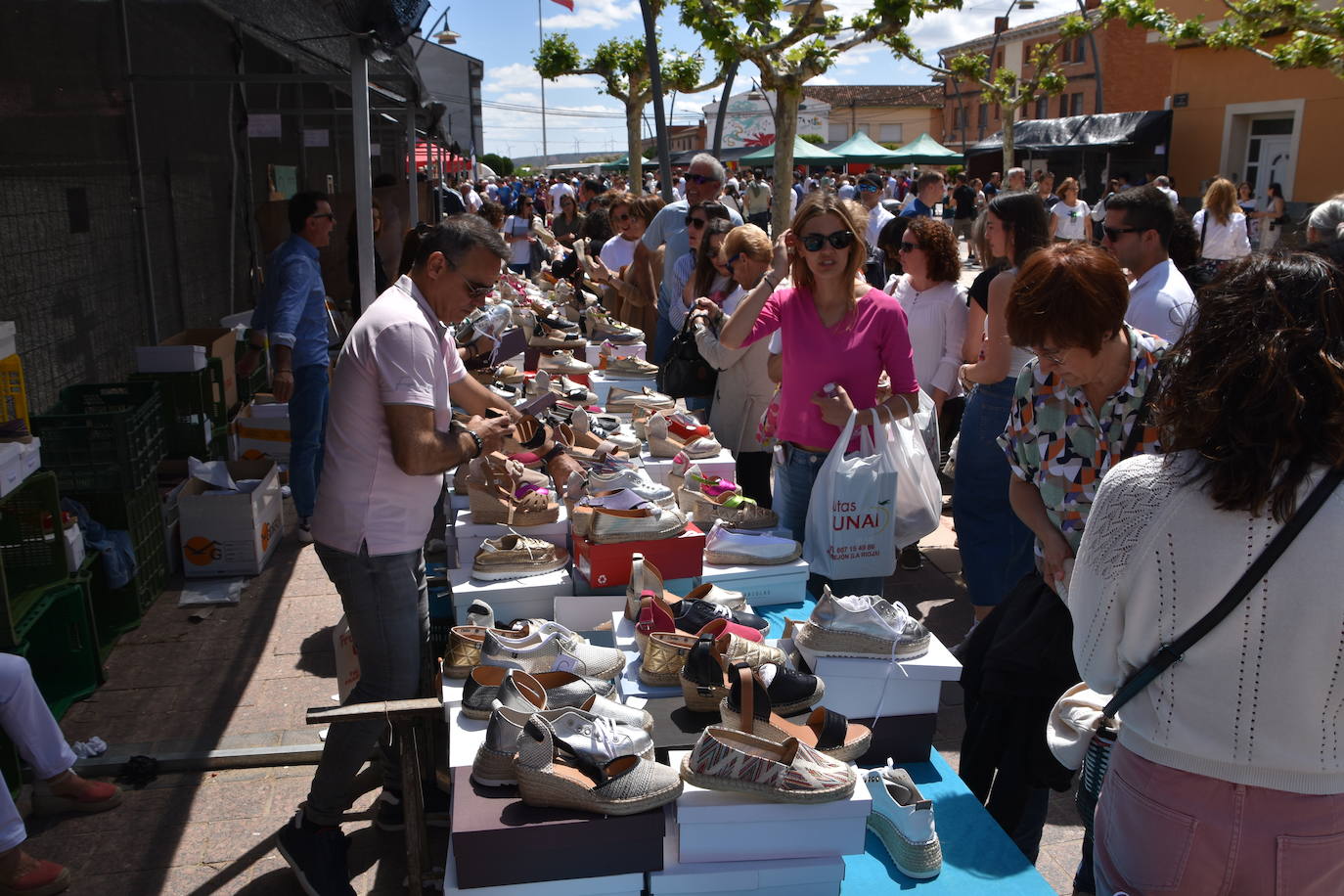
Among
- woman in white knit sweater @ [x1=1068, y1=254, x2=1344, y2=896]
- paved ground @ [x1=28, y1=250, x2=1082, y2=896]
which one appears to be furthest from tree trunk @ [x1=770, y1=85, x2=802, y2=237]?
woman in white knit sweater @ [x1=1068, y1=254, x2=1344, y2=896]

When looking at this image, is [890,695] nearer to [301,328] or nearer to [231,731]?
[231,731]

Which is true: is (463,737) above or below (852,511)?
below

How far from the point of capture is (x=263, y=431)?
6.78 metres

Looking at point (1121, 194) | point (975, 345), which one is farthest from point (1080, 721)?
point (975, 345)

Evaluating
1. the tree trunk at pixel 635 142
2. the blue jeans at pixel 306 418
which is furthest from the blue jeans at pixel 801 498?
the tree trunk at pixel 635 142

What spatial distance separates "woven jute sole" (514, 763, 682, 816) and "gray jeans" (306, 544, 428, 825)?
2.88ft

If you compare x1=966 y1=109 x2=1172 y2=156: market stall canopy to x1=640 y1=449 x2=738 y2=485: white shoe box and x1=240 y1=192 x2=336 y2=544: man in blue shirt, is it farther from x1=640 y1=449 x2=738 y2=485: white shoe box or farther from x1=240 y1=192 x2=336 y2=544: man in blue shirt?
x1=640 y1=449 x2=738 y2=485: white shoe box

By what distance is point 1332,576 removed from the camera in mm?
1445

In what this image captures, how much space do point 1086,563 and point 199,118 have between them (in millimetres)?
9114

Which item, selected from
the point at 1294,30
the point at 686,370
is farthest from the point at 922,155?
the point at 686,370

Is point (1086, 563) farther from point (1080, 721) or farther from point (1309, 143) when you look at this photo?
point (1309, 143)

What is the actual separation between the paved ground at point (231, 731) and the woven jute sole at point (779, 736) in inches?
46.1

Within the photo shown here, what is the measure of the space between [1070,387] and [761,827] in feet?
4.31

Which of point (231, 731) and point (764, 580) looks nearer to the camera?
point (764, 580)
